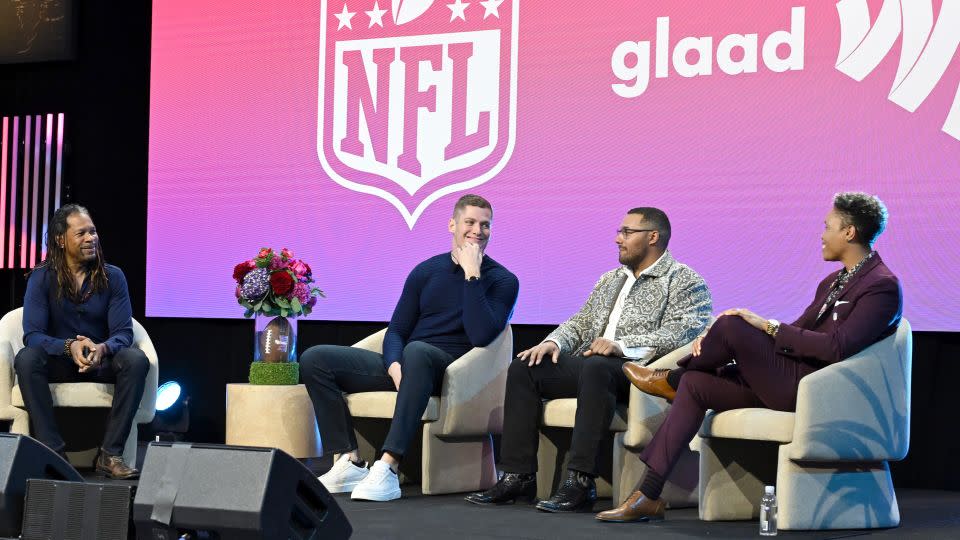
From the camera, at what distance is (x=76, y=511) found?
2.70 metres

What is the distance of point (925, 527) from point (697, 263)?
65.4 inches

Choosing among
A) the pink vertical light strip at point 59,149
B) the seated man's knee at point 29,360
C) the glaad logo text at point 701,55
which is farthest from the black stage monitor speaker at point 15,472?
the pink vertical light strip at point 59,149

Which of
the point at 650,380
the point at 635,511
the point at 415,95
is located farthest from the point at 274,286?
the point at 635,511

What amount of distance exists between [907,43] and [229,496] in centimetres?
351

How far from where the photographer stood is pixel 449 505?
428 centimetres

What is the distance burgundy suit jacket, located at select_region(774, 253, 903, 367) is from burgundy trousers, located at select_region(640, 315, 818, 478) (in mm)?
58

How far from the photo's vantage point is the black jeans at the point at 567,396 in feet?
13.3

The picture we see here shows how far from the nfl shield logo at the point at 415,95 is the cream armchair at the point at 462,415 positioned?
133 cm

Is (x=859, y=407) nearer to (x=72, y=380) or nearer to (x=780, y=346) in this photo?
(x=780, y=346)

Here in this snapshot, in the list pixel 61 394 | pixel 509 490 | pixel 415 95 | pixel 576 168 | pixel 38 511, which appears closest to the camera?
pixel 38 511

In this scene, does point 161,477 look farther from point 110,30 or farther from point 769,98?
point 110,30

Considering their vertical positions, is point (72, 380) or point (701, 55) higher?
point (701, 55)

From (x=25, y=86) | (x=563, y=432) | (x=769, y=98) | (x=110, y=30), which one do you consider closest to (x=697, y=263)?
(x=769, y=98)

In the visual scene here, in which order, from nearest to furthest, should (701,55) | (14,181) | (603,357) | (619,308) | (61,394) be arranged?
(603,357) < (619,308) < (61,394) < (701,55) < (14,181)
